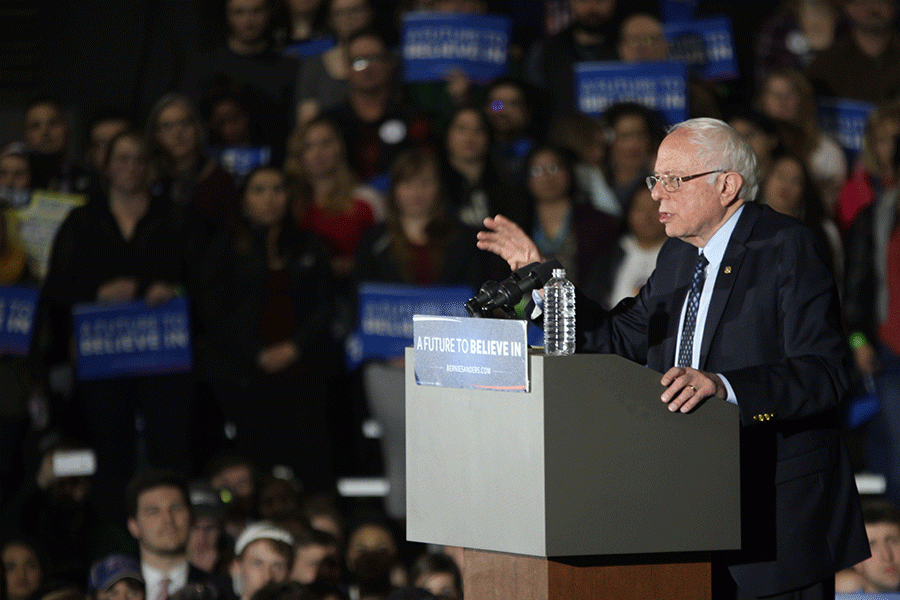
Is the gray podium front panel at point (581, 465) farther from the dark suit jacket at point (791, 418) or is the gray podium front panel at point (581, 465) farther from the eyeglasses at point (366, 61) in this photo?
the eyeglasses at point (366, 61)

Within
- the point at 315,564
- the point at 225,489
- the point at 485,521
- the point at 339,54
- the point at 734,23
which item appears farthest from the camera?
the point at 734,23

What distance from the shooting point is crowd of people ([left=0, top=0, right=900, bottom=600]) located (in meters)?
6.24

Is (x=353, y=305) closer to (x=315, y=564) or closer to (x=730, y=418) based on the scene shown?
(x=315, y=564)

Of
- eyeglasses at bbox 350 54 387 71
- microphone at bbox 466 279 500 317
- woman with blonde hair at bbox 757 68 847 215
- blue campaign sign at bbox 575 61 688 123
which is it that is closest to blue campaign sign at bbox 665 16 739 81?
woman with blonde hair at bbox 757 68 847 215

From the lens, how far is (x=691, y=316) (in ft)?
9.38

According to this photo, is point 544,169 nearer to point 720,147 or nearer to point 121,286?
point 121,286

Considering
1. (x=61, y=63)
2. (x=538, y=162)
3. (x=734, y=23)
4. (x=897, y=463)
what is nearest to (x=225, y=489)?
(x=538, y=162)

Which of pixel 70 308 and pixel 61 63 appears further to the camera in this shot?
pixel 61 63

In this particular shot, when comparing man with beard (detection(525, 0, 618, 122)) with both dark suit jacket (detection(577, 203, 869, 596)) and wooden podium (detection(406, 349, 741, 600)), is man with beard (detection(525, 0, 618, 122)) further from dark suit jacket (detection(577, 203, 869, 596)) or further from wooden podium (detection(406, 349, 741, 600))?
wooden podium (detection(406, 349, 741, 600))

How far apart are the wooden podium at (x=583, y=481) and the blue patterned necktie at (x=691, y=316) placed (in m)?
0.37

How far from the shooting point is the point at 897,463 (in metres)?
6.02

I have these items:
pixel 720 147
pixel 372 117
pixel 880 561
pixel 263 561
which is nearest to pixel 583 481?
pixel 720 147

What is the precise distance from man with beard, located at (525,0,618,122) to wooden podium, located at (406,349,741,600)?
4900 mm

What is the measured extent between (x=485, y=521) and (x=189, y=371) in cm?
422
